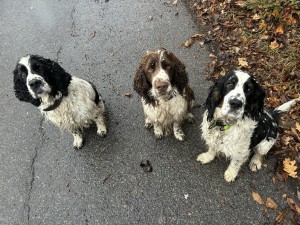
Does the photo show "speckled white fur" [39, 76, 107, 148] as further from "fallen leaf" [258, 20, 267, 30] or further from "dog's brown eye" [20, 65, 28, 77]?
"fallen leaf" [258, 20, 267, 30]

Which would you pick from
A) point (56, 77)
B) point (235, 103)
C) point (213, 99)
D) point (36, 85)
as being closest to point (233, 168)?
point (213, 99)

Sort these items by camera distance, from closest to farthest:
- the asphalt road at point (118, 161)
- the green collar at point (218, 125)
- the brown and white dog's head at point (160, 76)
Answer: the green collar at point (218, 125) → the brown and white dog's head at point (160, 76) → the asphalt road at point (118, 161)

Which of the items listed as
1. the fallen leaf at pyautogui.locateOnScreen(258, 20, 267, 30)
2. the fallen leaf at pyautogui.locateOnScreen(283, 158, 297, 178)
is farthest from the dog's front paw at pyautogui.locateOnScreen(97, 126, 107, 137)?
the fallen leaf at pyautogui.locateOnScreen(258, 20, 267, 30)

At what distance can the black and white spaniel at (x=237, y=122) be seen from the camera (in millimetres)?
3113

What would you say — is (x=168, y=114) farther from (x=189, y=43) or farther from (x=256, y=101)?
(x=189, y=43)

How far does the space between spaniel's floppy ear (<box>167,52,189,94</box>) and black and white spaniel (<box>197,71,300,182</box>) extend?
0.53m

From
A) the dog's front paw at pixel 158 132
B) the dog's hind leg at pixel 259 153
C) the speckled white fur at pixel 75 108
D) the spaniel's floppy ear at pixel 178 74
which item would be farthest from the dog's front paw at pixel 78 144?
the dog's hind leg at pixel 259 153

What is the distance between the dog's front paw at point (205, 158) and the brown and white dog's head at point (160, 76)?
3.67 ft

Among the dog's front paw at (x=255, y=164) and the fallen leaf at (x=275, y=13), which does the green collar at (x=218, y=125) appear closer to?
the dog's front paw at (x=255, y=164)

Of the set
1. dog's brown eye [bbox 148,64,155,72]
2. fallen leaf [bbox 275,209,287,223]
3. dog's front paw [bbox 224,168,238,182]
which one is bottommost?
Result: fallen leaf [bbox 275,209,287,223]

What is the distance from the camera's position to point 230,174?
13.8ft

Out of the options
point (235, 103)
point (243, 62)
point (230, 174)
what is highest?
point (235, 103)

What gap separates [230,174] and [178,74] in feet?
5.34

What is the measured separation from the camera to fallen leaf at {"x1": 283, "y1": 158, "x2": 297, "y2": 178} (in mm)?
4074
